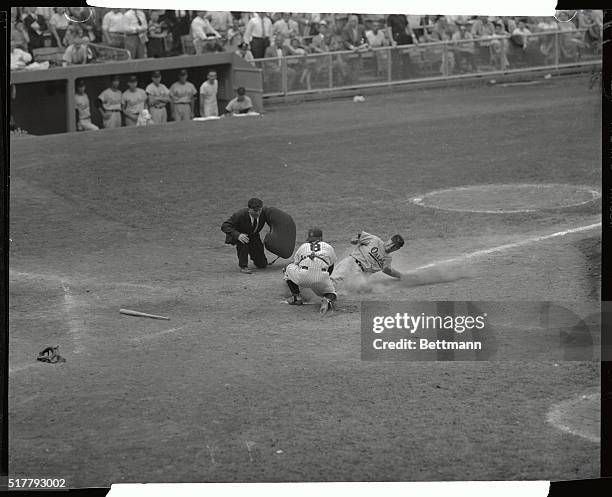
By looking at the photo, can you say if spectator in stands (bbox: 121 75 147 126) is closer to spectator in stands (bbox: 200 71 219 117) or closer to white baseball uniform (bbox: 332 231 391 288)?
spectator in stands (bbox: 200 71 219 117)

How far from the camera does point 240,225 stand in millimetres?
14914

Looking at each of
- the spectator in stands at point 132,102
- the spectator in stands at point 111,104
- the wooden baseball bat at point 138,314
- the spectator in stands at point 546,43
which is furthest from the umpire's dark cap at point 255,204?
the spectator in stands at point 546,43

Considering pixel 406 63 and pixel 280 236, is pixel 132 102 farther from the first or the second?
pixel 406 63

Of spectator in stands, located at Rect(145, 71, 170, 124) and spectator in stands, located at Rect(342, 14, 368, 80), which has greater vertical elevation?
spectator in stands, located at Rect(342, 14, 368, 80)

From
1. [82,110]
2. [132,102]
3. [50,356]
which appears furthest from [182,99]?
[50,356]

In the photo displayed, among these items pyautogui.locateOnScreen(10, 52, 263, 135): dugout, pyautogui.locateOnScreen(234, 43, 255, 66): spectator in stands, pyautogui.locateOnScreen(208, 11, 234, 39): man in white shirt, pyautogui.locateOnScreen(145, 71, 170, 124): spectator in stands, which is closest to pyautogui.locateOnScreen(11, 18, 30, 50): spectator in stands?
pyautogui.locateOnScreen(10, 52, 263, 135): dugout

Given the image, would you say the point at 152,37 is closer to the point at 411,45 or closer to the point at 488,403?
the point at 411,45

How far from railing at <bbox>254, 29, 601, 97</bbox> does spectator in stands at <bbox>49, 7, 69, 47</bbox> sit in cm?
374

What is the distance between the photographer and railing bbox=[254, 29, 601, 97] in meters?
19.9

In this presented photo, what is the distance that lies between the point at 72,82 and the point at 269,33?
4.31 meters

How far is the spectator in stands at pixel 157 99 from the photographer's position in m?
17.3

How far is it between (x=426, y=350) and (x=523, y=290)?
6.11 feet

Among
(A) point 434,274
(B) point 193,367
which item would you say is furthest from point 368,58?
(B) point 193,367

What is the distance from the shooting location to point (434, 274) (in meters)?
14.4
